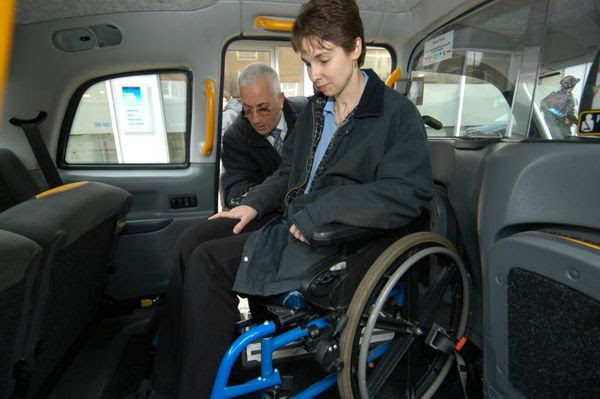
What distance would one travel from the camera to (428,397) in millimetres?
1576

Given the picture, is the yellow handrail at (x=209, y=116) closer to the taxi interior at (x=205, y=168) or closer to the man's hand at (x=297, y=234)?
the taxi interior at (x=205, y=168)

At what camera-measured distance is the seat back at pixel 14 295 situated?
1010 millimetres

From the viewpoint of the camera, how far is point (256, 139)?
A: 2.33m

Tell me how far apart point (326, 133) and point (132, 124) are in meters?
1.96

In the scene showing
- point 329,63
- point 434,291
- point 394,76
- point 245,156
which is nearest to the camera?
point 329,63

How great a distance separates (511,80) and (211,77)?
1.72 m

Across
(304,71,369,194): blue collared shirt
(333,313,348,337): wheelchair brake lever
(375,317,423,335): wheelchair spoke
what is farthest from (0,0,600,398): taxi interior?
(304,71,369,194): blue collared shirt

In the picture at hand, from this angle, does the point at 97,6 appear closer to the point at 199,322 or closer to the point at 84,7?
the point at 84,7

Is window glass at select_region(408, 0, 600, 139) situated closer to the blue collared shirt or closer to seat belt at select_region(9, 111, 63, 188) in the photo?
the blue collared shirt

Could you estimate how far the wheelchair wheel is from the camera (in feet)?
4.13

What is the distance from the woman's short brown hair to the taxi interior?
2.24ft

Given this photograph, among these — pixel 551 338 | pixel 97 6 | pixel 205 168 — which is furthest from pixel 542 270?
pixel 97 6

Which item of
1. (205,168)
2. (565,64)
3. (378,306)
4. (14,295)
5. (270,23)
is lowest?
(378,306)

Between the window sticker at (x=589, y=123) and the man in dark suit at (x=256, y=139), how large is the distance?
147cm
